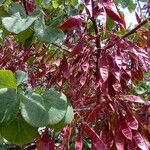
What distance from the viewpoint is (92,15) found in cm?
137

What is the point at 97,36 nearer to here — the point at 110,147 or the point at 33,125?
the point at 110,147

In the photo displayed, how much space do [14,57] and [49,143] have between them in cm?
121

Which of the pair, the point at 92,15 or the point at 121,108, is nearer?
the point at 92,15

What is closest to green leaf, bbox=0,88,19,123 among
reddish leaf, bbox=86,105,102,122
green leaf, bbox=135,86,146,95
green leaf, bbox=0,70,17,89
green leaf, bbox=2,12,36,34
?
green leaf, bbox=0,70,17,89

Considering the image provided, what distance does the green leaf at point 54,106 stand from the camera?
1.14 m

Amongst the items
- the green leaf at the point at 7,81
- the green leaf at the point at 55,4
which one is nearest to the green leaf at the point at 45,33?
the green leaf at the point at 7,81

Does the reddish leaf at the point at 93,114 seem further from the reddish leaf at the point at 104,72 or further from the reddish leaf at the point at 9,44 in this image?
the reddish leaf at the point at 9,44

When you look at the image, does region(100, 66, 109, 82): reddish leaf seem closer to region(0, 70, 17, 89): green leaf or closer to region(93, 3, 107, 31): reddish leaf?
region(93, 3, 107, 31): reddish leaf

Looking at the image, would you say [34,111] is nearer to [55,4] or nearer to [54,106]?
[54,106]

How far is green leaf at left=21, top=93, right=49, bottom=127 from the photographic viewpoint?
1.07m

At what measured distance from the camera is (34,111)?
3.56 feet

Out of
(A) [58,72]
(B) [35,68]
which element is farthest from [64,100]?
(B) [35,68]

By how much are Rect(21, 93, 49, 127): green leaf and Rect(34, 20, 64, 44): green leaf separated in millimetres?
352

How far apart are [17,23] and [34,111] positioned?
42cm
